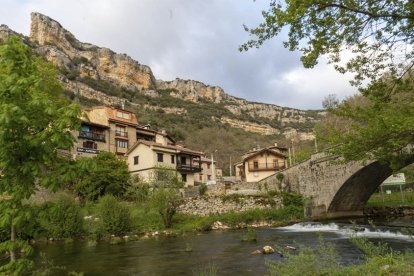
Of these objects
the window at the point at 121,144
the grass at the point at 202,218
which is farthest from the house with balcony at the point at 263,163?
the grass at the point at 202,218

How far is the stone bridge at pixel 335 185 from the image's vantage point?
2940 centimetres

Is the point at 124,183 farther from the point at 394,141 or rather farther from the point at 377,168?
the point at 394,141

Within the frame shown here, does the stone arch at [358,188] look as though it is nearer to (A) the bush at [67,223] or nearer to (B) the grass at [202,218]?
(B) the grass at [202,218]

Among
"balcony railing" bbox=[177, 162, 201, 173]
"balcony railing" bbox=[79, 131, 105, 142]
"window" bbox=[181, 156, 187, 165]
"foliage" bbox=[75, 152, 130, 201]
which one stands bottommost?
"foliage" bbox=[75, 152, 130, 201]

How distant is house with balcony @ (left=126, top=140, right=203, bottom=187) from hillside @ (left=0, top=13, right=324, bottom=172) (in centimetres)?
3214

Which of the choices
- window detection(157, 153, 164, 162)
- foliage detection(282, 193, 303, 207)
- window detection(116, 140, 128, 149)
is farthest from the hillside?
foliage detection(282, 193, 303, 207)

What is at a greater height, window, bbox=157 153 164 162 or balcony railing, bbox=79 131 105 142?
balcony railing, bbox=79 131 105 142

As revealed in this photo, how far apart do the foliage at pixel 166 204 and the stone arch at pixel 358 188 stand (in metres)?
14.4

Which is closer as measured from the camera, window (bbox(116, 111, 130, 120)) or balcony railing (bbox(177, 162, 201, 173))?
balcony railing (bbox(177, 162, 201, 173))

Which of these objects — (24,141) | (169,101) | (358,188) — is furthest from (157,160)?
(169,101)

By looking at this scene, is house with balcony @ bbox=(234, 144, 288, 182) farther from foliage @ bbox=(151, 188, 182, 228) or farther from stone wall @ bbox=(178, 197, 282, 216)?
foliage @ bbox=(151, 188, 182, 228)

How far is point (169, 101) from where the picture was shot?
5143 inches

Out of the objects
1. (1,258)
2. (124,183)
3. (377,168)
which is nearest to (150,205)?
(124,183)

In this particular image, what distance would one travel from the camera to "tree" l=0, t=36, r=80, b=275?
14.7 ft
